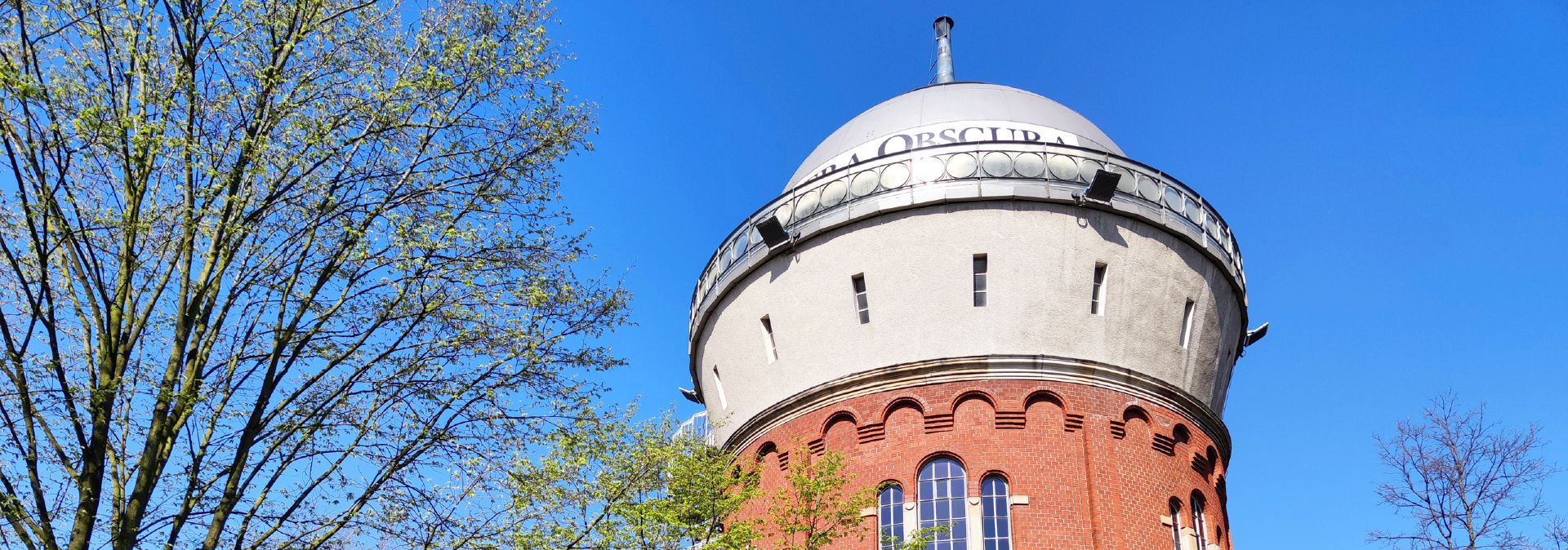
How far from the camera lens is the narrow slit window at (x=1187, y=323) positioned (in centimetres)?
2416

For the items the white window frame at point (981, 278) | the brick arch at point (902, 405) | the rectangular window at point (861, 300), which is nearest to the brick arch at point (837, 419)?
the brick arch at point (902, 405)

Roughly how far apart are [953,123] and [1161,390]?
21.8 ft

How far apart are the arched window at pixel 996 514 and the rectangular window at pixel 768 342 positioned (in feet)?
16.0

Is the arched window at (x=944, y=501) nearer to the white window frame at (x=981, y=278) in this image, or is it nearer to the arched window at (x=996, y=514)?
the arched window at (x=996, y=514)

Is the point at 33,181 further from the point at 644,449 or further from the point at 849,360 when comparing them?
the point at 849,360

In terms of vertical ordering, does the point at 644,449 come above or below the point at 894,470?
below

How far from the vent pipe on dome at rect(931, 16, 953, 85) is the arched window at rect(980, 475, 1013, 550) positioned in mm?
11526

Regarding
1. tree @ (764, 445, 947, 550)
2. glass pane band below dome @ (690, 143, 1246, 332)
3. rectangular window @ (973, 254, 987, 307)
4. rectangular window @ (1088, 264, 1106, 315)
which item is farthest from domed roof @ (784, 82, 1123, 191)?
tree @ (764, 445, 947, 550)

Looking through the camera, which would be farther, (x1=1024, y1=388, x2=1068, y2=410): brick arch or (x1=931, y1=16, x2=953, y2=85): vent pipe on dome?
(x1=931, y1=16, x2=953, y2=85): vent pipe on dome

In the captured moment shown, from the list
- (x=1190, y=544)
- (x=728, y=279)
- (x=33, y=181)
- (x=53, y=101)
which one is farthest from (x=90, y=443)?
(x=1190, y=544)

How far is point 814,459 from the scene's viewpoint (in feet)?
77.7

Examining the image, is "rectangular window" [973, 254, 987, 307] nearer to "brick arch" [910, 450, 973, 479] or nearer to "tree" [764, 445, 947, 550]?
"brick arch" [910, 450, 973, 479]

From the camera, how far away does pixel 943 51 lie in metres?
32.3

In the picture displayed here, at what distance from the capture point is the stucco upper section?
23.1 metres
